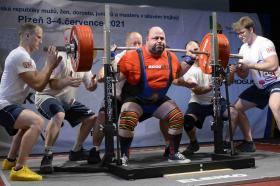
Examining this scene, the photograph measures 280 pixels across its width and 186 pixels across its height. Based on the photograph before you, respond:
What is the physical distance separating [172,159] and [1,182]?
66.1 inches

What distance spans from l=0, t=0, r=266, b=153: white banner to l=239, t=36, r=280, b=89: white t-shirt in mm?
1554

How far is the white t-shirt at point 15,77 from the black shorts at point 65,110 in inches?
17.4

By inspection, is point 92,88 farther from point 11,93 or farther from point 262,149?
point 262,149

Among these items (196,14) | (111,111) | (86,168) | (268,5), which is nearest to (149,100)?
(111,111)

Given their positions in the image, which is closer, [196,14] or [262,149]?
[262,149]

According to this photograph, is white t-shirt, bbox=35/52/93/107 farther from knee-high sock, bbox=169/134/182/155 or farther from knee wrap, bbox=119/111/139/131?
knee-high sock, bbox=169/134/182/155

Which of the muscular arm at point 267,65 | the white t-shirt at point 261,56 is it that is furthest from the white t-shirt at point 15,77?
the white t-shirt at point 261,56

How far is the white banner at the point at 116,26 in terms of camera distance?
5363 mm

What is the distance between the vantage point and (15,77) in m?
3.57

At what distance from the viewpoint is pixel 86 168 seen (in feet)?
12.5

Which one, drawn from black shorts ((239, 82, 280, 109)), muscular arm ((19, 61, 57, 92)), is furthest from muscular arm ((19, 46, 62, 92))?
black shorts ((239, 82, 280, 109))

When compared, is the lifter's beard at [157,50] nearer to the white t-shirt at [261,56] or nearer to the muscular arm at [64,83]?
the muscular arm at [64,83]

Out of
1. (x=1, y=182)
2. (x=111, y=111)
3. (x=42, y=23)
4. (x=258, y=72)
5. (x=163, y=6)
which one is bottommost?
(x=1, y=182)

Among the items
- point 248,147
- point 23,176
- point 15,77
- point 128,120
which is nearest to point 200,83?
point 248,147
